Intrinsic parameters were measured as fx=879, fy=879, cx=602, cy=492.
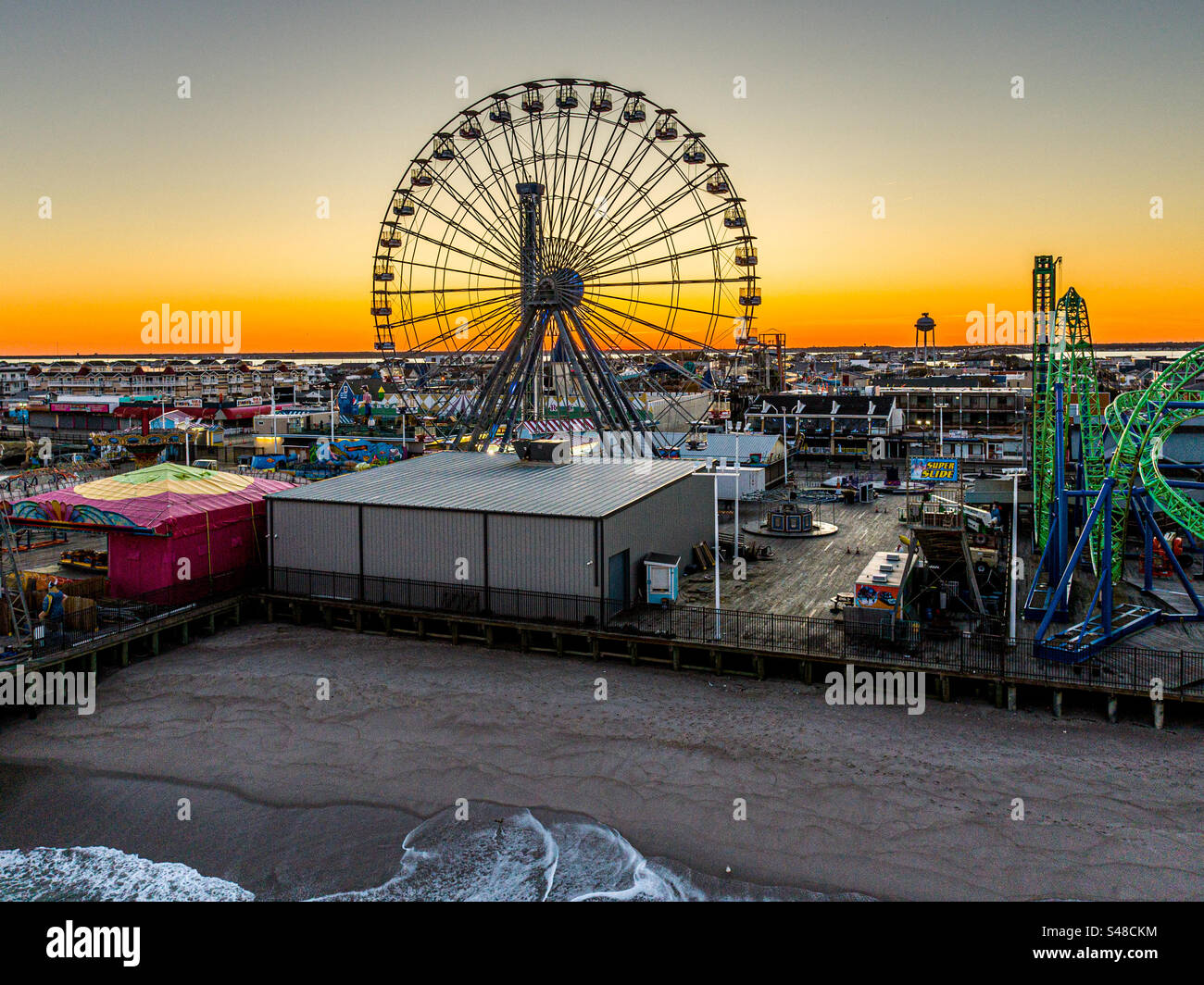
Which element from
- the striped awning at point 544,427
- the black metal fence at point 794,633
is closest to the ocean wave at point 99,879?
the black metal fence at point 794,633

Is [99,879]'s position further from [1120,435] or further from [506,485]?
[1120,435]

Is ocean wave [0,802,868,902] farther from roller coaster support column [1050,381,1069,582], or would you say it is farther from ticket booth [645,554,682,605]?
roller coaster support column [1050,381,1069,582]

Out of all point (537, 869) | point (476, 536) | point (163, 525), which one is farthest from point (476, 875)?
point (163, 525)

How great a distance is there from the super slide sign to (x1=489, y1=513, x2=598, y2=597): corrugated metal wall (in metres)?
25.2

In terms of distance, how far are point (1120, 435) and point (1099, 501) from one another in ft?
26.3

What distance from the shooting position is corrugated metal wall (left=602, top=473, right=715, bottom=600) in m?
24.1

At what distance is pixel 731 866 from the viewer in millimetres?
13578

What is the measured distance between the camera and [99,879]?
44.3 ft

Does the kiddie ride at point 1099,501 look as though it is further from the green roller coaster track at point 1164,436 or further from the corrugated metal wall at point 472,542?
the corrugated metal wall at point 472,542

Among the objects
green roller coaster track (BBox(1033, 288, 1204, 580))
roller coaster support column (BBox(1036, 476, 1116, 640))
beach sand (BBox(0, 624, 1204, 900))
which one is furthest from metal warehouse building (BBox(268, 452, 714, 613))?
green roller coaster track (BBox(1033, 288, 1204, 580))

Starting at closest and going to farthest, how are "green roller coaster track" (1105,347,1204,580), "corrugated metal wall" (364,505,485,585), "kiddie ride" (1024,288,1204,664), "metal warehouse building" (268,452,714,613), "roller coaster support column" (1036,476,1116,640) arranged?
1. "roller coaster support column" (1036,476,1116,640)
2. "kiddie ride" (1024,288,1204,664)
3. "green roller coaster track" (1105,347,1204,580)
4. "metal warehouse building" (268,452,714,613)
5. "corrugated metal wall" (364,505,485,585)

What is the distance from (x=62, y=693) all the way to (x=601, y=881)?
48.4ft

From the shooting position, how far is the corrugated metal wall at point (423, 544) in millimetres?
24625

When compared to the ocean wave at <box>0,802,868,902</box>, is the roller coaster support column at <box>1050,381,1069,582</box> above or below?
above
